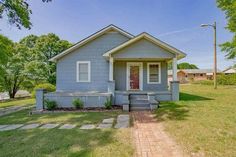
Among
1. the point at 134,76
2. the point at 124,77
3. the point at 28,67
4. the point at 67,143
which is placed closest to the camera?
the point at 67,143

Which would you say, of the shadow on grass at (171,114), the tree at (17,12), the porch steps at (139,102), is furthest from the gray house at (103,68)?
the shadow on grass at (171,114)

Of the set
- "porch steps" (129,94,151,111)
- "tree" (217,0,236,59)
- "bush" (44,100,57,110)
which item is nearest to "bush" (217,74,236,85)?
"tree" (217,0,236,59)

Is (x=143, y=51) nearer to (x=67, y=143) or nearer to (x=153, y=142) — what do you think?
(x=153, y=142)

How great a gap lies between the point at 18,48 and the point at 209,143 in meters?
25.0

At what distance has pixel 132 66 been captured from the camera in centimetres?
1350

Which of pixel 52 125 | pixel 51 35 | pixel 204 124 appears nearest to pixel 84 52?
pixel 52 125

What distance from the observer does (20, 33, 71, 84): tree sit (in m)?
21.5

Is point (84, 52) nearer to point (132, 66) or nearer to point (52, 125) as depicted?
point (132, 66)

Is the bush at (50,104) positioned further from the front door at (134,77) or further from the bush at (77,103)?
the front door at (134,77)

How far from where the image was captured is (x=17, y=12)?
11.3 meters

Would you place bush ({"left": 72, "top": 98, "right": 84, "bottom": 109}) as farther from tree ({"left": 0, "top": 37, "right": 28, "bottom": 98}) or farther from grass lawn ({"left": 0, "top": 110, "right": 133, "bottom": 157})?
tree ({"left": 0, "top": 37, "right": 28, "bottom": 98})

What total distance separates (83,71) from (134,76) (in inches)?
156

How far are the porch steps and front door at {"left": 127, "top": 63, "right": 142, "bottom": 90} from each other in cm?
253

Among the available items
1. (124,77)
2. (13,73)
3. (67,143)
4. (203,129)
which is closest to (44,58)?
(13,73)
